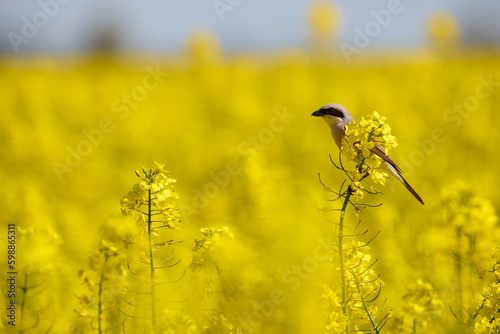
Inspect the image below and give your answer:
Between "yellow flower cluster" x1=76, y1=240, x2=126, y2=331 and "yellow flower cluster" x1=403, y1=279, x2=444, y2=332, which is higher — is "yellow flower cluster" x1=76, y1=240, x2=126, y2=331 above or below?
above

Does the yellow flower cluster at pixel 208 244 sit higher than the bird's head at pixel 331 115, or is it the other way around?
the bird's head at pixel 331 115

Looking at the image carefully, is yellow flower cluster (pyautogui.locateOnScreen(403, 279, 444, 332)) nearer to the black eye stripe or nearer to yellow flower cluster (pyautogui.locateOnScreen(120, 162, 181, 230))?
yellow flower cluster (pyautogui.locateOnScreen(120, 162, 181, 230))

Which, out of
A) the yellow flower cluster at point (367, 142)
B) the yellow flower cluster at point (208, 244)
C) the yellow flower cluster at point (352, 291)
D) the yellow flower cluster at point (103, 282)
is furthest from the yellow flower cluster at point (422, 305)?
the yellow flower cluster at point (103, 282)

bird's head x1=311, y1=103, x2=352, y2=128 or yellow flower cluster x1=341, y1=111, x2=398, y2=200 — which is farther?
bird's head x1=311, y1=103, x2=352, y2=128

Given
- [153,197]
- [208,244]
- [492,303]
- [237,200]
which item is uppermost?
[237,200]

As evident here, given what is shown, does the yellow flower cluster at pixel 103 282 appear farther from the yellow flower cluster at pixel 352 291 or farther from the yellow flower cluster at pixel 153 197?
the yellow flower cluster at pixel 352 291

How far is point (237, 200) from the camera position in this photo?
12.7 ft

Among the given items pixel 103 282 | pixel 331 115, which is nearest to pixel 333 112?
pixel 331 115

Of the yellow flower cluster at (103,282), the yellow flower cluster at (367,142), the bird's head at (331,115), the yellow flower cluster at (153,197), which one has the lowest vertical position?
the yellow flower cluster at (103,282)

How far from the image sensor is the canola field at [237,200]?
2.21 meters

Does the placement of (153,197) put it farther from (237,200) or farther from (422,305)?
(237,200)

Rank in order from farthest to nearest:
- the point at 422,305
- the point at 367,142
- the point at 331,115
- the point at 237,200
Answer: the point at 237,200
the point at 331,115
the point at 422,305
the point at 367,142

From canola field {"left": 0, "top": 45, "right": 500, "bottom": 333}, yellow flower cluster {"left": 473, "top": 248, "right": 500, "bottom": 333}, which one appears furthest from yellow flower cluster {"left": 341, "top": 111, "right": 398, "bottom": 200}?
yellow flower cluster {"left": 473, "top": 248, "right": 500, "bottom": 333}

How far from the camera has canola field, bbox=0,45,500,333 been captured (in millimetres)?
2209
